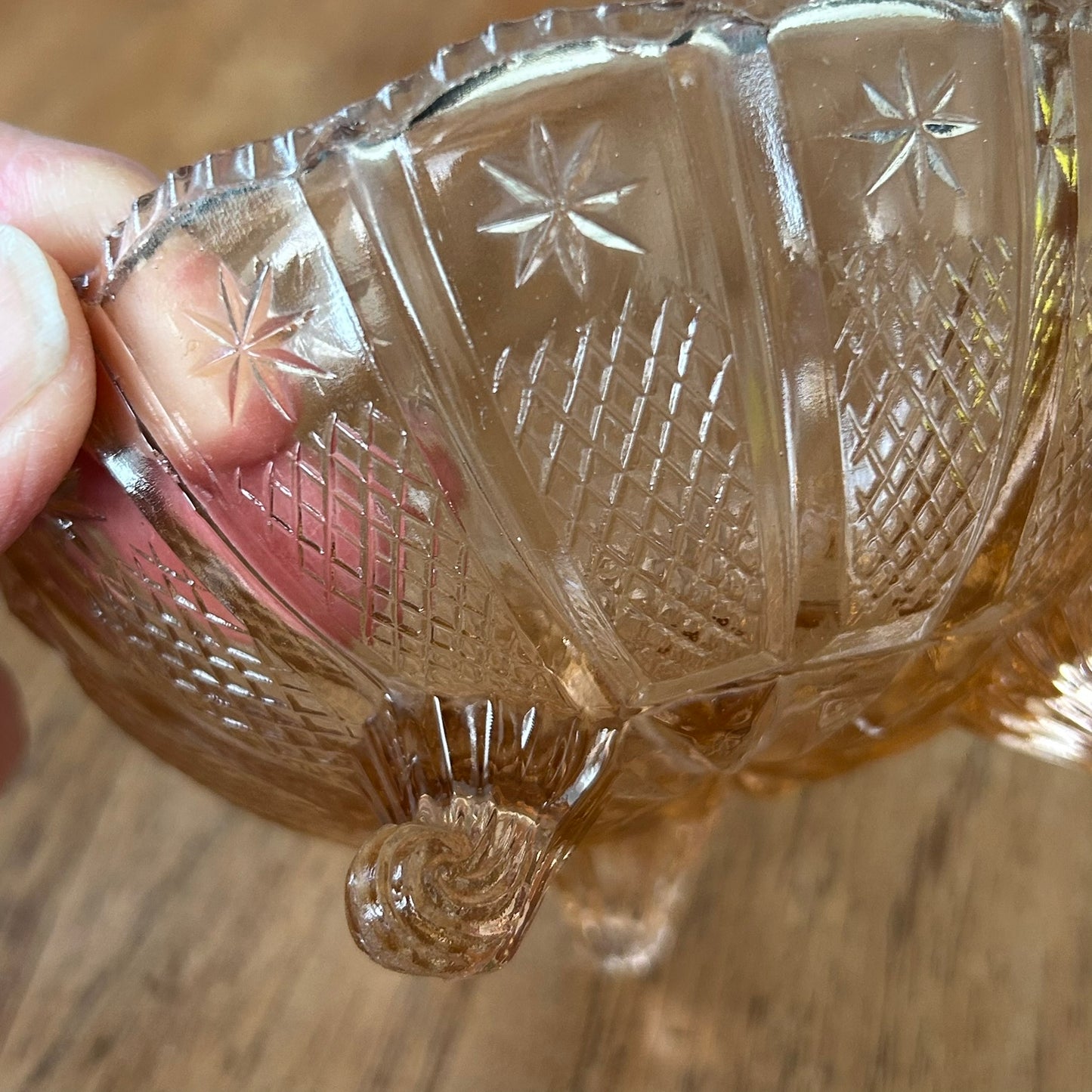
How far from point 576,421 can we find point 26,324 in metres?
0.09

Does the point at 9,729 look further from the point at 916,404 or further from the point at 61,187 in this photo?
the point at 916,404

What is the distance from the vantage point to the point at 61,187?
340 millimetres

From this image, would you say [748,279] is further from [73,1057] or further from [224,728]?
[73,1057]

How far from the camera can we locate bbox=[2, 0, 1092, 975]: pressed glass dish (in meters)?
0.16

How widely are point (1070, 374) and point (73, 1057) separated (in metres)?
0.31

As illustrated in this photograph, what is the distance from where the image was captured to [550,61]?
156 mm

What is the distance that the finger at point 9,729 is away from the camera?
1.30 ft

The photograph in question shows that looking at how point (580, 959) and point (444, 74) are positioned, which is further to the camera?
point (580, 959)

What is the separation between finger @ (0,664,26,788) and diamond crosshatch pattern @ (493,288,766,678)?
0.89 ft

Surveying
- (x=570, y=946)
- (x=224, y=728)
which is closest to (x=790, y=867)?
(x=570, y=946)

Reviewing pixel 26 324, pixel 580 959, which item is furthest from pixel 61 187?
pixel 580 959

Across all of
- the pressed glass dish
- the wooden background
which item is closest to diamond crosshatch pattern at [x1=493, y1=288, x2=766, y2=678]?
the pressed glass dish

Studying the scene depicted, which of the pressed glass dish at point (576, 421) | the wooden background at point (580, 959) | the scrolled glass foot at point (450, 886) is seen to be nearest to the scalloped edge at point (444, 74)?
the pressed glass dish at point (576, 421)

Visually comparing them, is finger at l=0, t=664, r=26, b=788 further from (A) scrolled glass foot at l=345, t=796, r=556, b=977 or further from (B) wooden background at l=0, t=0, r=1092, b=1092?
(A) scrolled glass foot at l=345, t=796, r=556, b=977
